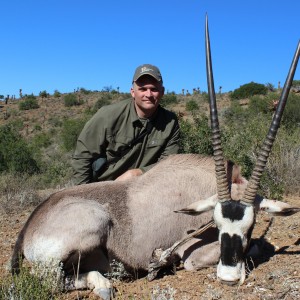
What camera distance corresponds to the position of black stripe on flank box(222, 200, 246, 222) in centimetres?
382

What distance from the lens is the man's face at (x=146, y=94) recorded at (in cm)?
553

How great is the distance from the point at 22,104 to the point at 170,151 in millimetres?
41080

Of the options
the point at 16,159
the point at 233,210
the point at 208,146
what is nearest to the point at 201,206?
the point at 233,210

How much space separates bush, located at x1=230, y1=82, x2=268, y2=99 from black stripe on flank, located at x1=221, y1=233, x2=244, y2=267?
32.2 metres

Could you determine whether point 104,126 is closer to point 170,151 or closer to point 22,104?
point 170,151

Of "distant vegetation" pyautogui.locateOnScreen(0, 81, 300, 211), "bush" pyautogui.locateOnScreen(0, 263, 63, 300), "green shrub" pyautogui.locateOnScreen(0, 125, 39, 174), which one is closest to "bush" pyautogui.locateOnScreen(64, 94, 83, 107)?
"distant vegetation" pyautogui.locateOnScreen(0, 81, 300, 211)

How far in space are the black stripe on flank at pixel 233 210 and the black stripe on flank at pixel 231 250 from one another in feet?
0.53

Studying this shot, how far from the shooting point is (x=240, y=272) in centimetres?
368

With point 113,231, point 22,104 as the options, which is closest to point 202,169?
point 113,231

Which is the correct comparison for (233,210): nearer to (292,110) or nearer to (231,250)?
(231,250)

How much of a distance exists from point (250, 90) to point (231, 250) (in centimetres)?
3262

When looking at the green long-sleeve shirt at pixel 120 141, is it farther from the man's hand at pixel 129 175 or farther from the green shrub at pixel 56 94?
the green shrub at pixel 56 94

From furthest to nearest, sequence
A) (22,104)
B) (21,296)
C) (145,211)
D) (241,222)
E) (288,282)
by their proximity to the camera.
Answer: (22,104) < (145,211) < (241,222) < (288,282) < (21,296)

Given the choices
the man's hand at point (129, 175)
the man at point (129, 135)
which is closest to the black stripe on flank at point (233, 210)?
the man's hand at point (129, 175)
